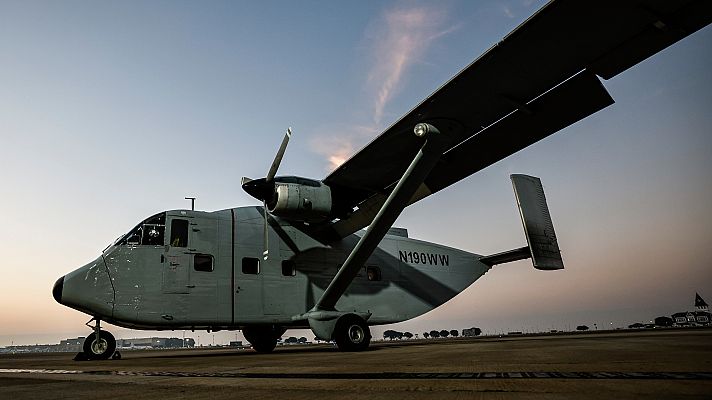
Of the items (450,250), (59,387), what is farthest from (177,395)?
(450,250)

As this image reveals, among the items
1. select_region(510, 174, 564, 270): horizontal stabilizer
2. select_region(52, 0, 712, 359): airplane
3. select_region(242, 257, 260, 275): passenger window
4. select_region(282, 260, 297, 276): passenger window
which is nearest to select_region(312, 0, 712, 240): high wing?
select_region(52, 0, 712, 359): airplane

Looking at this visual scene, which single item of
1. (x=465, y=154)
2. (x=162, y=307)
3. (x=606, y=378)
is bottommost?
(x=606, y=378)

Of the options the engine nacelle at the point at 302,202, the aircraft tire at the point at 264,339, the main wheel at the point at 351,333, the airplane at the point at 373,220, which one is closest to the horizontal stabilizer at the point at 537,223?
the airplane at the point at 373,220

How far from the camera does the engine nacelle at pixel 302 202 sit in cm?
1100

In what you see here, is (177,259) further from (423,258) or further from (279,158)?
(423,258)

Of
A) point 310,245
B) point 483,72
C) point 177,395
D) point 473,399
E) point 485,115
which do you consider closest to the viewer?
point 473,399

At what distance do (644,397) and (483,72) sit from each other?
6552mm

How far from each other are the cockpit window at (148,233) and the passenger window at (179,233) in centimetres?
25

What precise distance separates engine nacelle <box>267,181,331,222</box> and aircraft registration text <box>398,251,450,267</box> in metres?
4.21

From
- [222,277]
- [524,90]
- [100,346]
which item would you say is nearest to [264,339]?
[222,277]

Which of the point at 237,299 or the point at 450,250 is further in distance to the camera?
the point at 450,250

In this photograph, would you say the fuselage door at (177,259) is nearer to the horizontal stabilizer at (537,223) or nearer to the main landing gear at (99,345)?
the main landing gear at (99,345)

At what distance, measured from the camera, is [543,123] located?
936cm

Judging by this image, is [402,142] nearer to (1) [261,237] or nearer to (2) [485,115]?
(2) [485,115]
